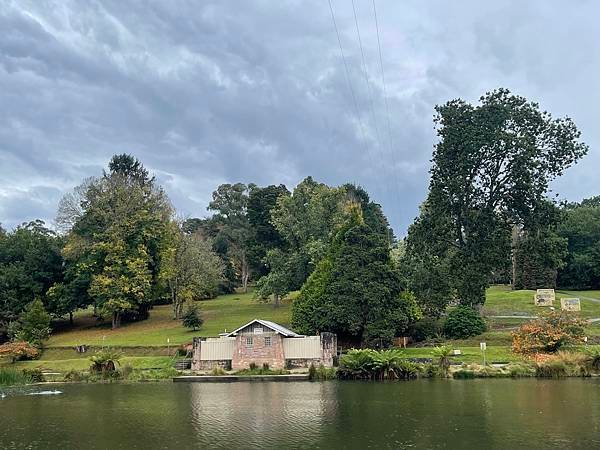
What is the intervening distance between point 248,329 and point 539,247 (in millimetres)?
23614

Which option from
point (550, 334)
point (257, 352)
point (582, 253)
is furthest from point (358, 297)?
point (582, 253)

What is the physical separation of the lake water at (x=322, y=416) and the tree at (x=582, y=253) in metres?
42.5

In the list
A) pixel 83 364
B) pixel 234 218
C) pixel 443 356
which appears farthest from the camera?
pixel 234 218

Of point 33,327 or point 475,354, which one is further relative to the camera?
point 33,327

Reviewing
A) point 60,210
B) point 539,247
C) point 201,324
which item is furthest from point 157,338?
point 539,247

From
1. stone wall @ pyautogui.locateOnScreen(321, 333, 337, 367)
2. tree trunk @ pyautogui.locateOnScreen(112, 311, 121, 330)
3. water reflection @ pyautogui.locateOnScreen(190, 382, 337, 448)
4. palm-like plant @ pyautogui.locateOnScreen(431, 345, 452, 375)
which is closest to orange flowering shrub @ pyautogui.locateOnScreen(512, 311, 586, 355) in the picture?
palm-like plant @ pyautogui.locateOnScreen(431, 345, 452, 375)

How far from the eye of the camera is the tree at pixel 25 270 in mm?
54531

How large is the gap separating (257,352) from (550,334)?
1794 cm

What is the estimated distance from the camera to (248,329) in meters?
38.1

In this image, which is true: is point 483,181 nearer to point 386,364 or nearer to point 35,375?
point 386,364

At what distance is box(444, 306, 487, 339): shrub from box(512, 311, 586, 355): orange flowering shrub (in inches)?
209

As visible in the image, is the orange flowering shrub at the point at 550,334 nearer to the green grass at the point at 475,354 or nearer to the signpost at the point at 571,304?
the green grass at the point at 475,354

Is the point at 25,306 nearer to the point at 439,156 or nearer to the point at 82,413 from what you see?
the point at 82,413

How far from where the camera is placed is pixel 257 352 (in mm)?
37875
